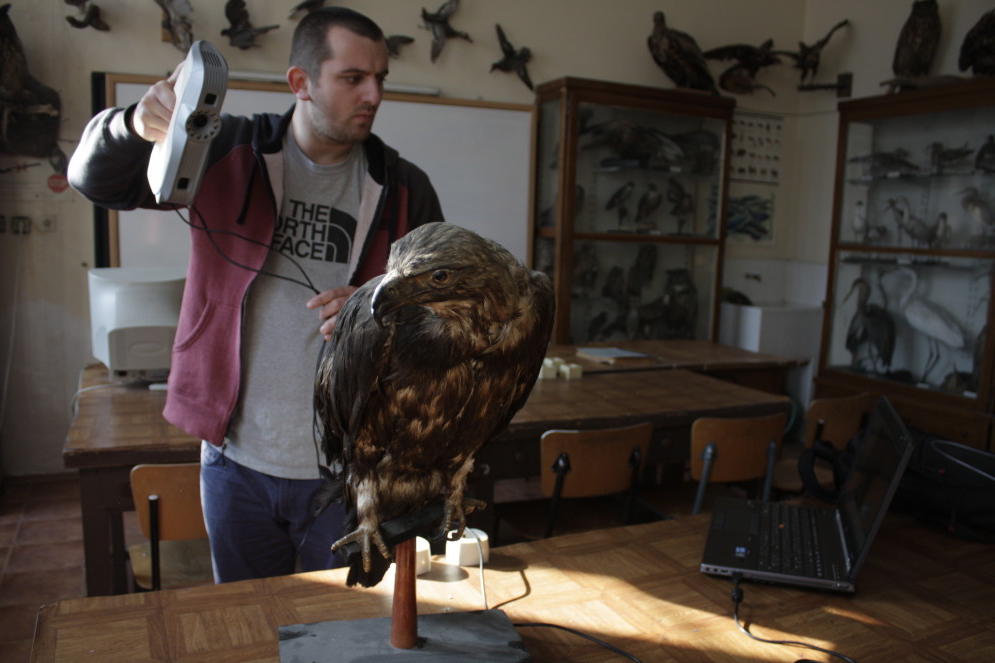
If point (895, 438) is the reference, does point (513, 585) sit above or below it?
below

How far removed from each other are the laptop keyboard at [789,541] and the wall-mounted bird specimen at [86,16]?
154 inches

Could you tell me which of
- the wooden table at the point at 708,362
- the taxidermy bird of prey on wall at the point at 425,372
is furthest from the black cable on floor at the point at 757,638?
the wooden table at the point at 708,362

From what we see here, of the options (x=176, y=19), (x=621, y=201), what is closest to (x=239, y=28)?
(x=176, y=19)

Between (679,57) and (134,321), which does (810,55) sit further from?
(134,321)

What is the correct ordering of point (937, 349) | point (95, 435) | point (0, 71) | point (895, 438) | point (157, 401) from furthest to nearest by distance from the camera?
point (937, 349) < point (0, 71) < point (157, 401) < point (95, 435) < point (895, 438)

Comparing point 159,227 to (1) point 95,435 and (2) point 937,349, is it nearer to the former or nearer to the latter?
(1) point 95,435

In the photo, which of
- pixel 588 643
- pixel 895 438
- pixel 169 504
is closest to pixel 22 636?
pixel 169 504

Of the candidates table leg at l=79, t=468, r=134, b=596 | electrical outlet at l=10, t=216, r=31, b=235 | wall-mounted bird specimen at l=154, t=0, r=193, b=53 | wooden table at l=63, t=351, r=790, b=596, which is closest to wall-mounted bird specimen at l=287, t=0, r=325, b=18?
wall-mounted bird specimen at l=154, t=0, r=193, b=53

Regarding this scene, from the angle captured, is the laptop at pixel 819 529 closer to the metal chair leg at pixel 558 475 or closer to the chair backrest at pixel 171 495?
the metal chair leg at pixel 558 475

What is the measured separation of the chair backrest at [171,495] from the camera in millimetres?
1815

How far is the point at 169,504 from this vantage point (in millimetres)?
1837

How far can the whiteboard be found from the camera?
4055 mm

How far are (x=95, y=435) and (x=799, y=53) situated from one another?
5.23m

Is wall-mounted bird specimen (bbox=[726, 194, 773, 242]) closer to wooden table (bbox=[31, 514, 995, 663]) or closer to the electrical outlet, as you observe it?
wooden table (bbox=[31, 514, 995, 663])
